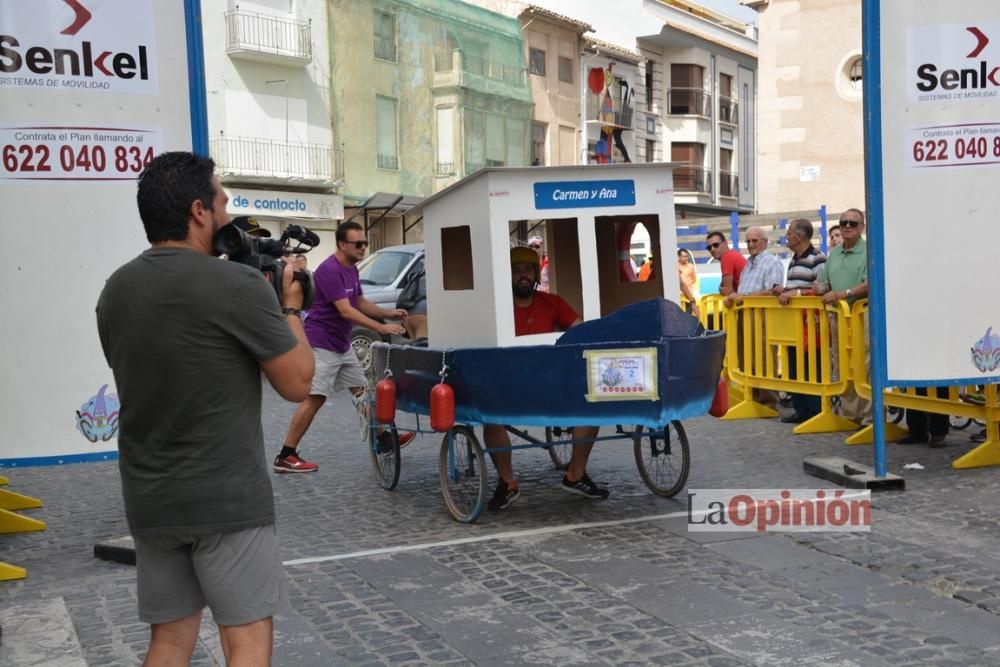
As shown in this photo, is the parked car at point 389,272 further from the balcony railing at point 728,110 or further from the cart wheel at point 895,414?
the balcony railing at point 728,110

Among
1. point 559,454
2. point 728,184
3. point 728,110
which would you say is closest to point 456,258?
point 559,454

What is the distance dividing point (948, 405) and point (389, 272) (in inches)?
428

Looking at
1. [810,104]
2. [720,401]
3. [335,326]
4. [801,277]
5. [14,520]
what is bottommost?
[14,520]

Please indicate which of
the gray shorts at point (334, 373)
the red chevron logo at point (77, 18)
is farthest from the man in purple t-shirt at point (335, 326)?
the red chevron logo at point (77, 18)

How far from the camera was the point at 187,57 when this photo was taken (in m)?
6.64

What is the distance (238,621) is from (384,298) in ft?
48.4

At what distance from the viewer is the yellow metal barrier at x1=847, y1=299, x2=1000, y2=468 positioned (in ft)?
28.7

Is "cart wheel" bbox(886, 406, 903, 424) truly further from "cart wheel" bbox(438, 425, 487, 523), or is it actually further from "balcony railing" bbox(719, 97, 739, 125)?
"balcony railing" bbox(719, 97, 739, 125)

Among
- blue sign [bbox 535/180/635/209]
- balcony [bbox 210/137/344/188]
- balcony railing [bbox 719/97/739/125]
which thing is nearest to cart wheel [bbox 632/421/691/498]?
blue sign [bbox 535/180/635/209]

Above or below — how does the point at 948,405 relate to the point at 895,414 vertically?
above

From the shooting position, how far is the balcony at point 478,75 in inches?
1602

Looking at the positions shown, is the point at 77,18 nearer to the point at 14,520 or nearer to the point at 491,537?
the point at 14,520

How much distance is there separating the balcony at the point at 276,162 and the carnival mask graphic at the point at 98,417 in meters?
26.7

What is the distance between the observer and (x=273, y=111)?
34.7 meters
